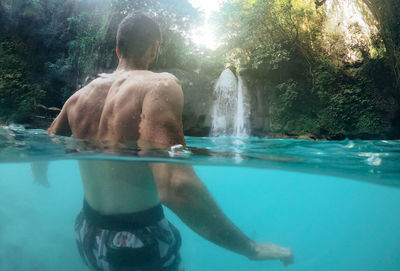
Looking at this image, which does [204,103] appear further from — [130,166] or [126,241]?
[126,241]

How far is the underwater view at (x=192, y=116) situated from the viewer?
2.38 metres

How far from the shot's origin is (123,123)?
2146 millimetres

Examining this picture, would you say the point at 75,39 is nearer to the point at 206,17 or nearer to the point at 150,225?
the point at 206,17

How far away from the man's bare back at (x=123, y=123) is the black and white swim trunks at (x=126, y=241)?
108mm

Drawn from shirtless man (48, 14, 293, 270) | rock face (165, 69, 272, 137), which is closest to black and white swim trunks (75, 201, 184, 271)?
shirtless man (48, 14, 293, 270)

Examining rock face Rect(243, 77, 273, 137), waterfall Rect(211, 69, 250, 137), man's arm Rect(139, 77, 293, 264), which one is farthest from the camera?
rock face Rect(243, 77, 273, 137)

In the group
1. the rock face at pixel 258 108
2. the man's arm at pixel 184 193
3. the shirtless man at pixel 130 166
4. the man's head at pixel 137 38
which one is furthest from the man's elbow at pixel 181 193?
the rock face at pixel 258 108

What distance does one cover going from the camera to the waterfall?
14.5 m

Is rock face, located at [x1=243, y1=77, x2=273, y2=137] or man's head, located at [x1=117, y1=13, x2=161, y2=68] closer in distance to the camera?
man's head, located at [x1=117, y1=13, x2=161, y2=68]

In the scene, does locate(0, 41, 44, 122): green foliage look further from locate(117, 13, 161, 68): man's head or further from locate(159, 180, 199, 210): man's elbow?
locate(159, 180, 199, 210): man's elbow

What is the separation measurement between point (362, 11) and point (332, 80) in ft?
12.5

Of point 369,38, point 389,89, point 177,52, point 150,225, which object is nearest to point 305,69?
point 369,38

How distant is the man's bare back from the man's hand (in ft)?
3.42

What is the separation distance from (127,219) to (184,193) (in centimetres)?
94
